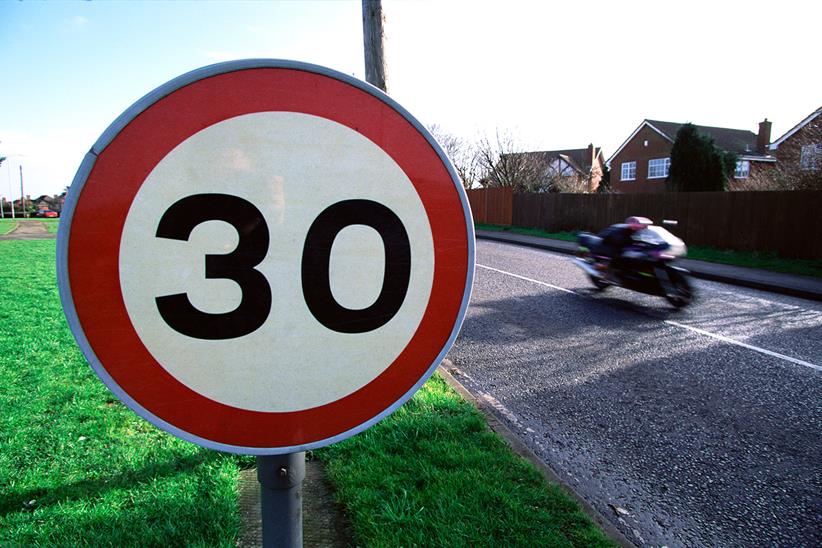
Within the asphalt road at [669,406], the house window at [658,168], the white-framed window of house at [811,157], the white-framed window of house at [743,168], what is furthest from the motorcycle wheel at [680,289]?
the white-framed window of house at [743,168]

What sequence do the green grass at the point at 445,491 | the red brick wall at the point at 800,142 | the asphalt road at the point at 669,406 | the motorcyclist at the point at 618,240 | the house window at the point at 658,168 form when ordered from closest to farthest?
1. the green grass at the point at 445,491
2. the asphalt road at the point at 669,406
3. the motorcyclist at the point at 618,240
4. the red brick wall at the point at 800,142
5. the house window at the point at 658,168

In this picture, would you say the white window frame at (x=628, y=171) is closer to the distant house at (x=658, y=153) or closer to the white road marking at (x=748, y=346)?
the distant house at (x=658, y=153)

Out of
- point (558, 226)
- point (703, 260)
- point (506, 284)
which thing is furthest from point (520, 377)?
point (558, 226)

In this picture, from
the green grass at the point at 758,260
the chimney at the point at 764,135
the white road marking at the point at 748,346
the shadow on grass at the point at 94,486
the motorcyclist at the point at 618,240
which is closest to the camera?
the shadow on grass at the point at 94,486

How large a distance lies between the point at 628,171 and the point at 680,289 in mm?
42402

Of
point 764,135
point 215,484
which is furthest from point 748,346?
point 764,135

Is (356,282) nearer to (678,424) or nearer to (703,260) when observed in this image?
(678,424)

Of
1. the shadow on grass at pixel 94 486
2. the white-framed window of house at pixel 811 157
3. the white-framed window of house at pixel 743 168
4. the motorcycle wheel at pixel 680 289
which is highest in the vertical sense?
the white-framed window of house at pixel 743 168

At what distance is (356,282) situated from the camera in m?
0.93

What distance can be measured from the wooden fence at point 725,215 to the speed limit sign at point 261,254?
54.7 feet

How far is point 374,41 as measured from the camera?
12.8 ft

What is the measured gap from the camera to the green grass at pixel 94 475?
2164 mm

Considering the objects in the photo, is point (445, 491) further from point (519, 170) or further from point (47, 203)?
point (47, 203)

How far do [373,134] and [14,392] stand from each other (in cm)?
421
